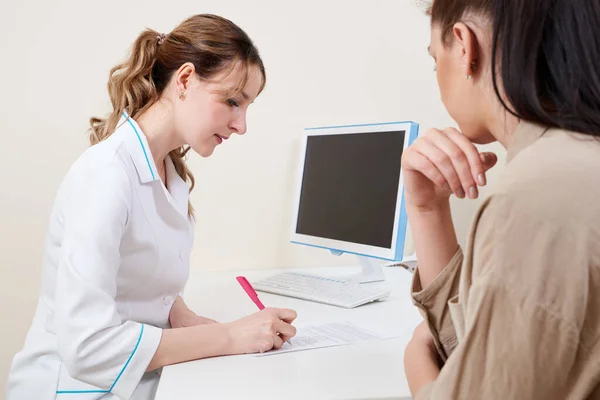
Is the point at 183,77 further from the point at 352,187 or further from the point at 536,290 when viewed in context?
the point at 536,290

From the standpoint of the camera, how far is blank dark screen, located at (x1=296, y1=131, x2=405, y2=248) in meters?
1.56

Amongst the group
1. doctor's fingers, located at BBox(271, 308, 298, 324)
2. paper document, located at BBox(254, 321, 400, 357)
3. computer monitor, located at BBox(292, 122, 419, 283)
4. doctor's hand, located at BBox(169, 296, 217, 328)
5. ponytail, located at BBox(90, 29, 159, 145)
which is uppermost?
ponytail, located at BBox(90, 29, 159, 145)

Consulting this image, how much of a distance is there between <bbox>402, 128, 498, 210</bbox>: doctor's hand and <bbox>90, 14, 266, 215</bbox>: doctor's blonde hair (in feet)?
2.05

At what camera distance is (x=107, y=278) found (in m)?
1.00

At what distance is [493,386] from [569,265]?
0.12 metres

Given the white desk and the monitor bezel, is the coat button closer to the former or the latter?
the white desk

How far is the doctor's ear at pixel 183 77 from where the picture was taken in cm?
128

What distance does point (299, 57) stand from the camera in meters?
2.00

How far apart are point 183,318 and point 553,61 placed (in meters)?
0.95

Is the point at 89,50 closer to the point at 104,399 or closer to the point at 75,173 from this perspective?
the point at 75,173

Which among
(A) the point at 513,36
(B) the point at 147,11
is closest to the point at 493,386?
(A) the point at 513,36

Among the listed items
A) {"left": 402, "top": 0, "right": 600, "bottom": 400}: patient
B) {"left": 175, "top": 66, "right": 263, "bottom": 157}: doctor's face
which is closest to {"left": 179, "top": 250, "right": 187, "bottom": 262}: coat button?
{"left": 175, "top": 66, "right": 263, "bottom": 157}: doctor's face

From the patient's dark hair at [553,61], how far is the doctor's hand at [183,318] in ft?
2.86

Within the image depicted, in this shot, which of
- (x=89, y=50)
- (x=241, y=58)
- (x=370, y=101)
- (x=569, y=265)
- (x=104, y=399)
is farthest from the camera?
(x=370, y=101)
